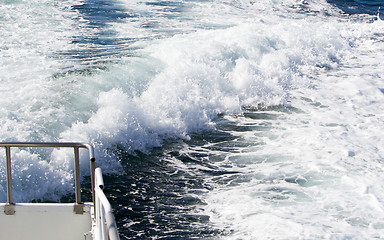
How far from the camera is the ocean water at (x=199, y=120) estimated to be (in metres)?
5.97

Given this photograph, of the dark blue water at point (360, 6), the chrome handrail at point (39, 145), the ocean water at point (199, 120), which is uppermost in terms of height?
the dark blue water at point (360, 6)

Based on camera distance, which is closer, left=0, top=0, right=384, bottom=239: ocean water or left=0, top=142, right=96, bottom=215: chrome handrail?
left=0, top=142, right=96, bottom=215: chrome handrail

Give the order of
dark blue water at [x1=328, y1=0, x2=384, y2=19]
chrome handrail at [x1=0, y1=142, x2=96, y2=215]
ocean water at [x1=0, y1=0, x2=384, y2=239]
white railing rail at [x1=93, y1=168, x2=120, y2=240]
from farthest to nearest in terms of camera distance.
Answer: dark blue water at [x1=328, y1=0, x2=384, y2=19]
ocean water at [x1=0, y1=0, x2=384, y2=239]
chrome handrail at [x1=0, y1=142, x2=96, y2=215]
white railing rail at [x1=93, y1=168, x2=120, y2=240]

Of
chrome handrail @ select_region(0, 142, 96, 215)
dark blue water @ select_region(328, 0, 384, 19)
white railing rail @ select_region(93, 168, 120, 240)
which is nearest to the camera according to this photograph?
white railing rail @ select_region(93, 168, 120, 240)

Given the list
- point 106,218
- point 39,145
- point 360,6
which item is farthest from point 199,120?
point 360,6

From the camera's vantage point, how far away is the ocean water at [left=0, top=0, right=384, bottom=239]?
5973 millimetres

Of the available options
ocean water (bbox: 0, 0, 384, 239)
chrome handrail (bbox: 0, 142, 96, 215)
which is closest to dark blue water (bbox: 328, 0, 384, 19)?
ocean water (bbox: 0, 0, 384, 239)

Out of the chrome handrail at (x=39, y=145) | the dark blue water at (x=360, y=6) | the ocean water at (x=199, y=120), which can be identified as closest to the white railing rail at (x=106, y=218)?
the chrome handrail at (x=39, y=145)

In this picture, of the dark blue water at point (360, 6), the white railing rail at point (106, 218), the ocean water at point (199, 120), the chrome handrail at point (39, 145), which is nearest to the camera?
the white railing rail at point (106, 218)

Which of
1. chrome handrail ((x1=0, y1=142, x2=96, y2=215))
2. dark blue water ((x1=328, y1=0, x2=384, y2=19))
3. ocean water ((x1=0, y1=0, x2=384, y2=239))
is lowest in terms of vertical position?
ocean water ((x1=0, y1=0, x2=384, y2=239))

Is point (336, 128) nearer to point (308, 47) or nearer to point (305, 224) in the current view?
point (305, 224)

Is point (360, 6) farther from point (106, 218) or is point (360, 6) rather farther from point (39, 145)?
point (106, 218)

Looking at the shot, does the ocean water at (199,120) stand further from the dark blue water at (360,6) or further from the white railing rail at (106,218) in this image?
the dark blue water at (360,6)

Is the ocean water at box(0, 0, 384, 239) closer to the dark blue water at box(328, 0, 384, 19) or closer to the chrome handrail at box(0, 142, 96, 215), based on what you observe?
the chrome handrail at box(0, 142, 96, 215)
